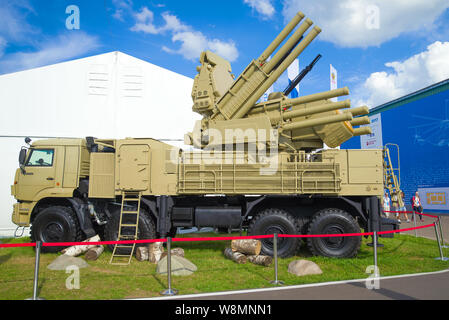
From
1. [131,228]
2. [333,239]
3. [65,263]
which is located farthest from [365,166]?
[65,263]

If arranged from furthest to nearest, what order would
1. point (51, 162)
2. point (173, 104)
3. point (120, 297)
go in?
point (173, 104)
point (51, 162)
point (120, 297)

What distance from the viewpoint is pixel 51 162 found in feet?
29.6

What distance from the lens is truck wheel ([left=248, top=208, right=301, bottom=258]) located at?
7.79m

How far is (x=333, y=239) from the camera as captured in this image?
7.73m

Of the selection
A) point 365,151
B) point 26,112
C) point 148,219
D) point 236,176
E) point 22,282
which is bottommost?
point 22,282

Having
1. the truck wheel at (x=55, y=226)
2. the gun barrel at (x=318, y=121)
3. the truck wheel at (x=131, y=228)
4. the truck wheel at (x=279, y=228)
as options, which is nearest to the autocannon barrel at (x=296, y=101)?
the gun barrel at (x=318, y=121)

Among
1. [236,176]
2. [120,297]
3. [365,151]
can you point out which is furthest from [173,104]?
[120,297]

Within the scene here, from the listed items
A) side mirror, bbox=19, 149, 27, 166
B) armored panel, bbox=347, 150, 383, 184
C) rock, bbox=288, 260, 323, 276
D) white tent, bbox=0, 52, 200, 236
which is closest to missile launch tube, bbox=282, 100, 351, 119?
armored panel, bbox=347, 150, 383, 184

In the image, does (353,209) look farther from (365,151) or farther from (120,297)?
(120,297)

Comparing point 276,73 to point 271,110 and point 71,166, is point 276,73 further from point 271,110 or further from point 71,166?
point 71,166

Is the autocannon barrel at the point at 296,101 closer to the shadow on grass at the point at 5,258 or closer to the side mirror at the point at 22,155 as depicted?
the side mirror at the point at 22,155

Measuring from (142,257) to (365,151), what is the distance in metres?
6.03

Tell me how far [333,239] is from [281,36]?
17.9 ft
